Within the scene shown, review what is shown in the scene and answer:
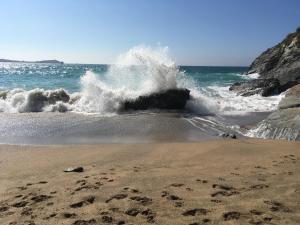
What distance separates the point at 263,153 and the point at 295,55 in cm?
3120

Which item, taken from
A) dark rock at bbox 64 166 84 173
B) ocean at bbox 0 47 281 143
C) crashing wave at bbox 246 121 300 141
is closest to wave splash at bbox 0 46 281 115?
ocean at bbox 0 47 281 143

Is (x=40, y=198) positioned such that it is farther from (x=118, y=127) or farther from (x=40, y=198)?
(x=118, y=127)

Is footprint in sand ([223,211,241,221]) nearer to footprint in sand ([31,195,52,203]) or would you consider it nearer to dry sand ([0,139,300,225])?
dry sand ([0,139,300,225])

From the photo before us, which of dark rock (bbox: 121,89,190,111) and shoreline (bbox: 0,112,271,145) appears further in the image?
dark rock (bbox: 121,89,190,111)

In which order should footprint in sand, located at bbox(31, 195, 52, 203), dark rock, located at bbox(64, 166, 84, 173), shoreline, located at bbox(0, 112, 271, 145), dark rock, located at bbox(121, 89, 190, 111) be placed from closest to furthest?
footprint in sand, located at bbox(31, 195, 52, 203)
dark rock, located at bbox(64, 166, 84, 173)
shoreline, located at bbox(0, 112, 271, 145)
dark rock, located at bbox(121, 89, 190, 111)

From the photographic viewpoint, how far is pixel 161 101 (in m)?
16.3

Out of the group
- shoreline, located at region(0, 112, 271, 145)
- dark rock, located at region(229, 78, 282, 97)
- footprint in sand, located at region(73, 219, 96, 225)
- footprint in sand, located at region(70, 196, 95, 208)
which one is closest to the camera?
footprint in sand, located at region(73, 219, 96, 225)

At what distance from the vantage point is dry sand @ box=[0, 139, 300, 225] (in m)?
4.25

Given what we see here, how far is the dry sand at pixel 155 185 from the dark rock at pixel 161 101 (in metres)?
7.68

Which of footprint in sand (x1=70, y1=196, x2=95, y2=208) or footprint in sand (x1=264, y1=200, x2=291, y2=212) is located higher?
footprint in sand (x1=264, y1=200, x2=291, y2=212)

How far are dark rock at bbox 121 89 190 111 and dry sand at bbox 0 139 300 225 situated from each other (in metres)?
7.68

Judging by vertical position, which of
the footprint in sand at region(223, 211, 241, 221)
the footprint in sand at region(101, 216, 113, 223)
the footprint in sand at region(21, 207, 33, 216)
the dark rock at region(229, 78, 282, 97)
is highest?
the dark rock at region(229, 78, 282, 97)

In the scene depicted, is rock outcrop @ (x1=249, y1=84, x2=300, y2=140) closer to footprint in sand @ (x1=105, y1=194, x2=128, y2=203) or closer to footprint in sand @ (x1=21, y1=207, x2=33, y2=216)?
footprint in sand @ (x1=105, y1=194, x2=128, y2=203)

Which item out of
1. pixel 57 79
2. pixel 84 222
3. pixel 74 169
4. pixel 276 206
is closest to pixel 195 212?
pixel 276 206
